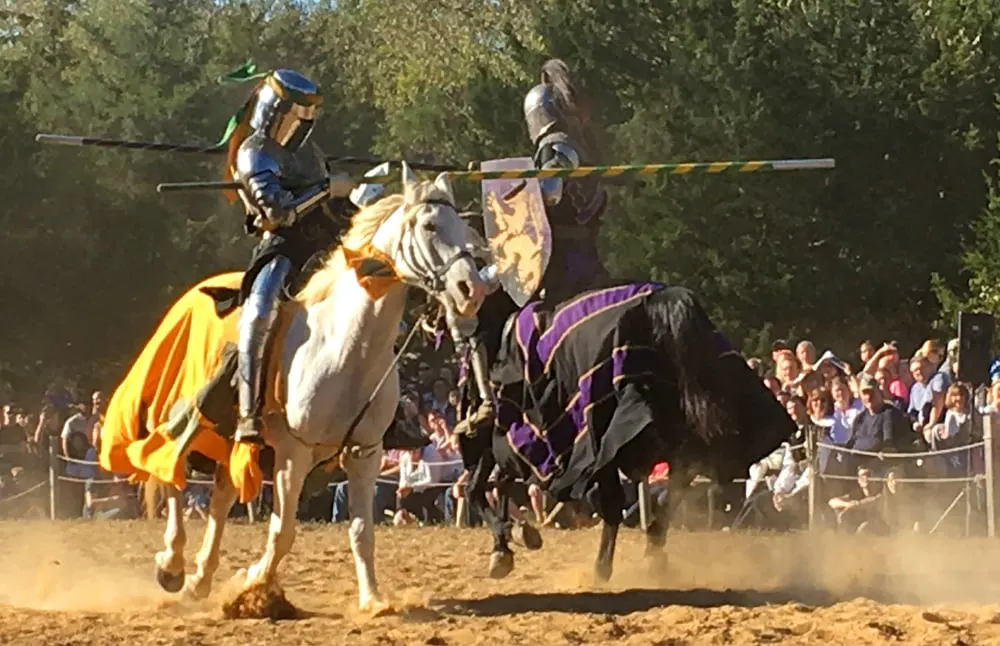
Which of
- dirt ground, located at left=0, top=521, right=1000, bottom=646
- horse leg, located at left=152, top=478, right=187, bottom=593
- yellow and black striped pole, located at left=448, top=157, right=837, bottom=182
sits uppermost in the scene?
yellow and black striped pole, located at left=448, top=157, right=837, bottom=182

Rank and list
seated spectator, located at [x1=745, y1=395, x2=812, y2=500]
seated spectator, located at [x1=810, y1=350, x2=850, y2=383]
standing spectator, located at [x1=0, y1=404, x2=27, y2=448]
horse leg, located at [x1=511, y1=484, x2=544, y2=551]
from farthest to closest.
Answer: standing spectator, located at [x1=0, y1=404, x2=27, y2=448]
seated spectator, located at [x1=810, y1=350, x2=850, y2=383]
seated spectator, located at [x1=745, y1=395, x2=812, y2=500]
horse leg, located at [x1=511, y1=484, x2=544, y2=551]

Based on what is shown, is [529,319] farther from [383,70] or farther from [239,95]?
[383,70]

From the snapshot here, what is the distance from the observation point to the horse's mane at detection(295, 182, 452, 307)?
8.04 metres

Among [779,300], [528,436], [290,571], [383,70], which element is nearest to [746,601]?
[528,436]

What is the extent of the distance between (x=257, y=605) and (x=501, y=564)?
221 cm

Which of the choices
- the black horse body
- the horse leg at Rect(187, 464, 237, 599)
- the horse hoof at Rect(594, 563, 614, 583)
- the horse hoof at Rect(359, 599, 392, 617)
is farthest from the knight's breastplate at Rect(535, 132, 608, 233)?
the horse hoof at Rect(359, 599, 392, 617)

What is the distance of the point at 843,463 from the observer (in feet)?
45.3

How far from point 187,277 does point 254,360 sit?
24.1 m

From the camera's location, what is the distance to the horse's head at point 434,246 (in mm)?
7688

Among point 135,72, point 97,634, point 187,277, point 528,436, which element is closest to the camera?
point 97,634

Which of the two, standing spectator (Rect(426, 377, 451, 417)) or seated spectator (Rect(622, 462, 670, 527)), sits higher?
standing spectator (Rect(426, 377, 451, 417))

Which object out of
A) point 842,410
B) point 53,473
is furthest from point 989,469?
point 53,473

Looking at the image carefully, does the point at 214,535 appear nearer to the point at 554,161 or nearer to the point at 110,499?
the point at 554,161

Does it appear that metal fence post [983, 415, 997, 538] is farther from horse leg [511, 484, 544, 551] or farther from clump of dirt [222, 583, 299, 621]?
clump of dirt [222, 583, 299, 621]
